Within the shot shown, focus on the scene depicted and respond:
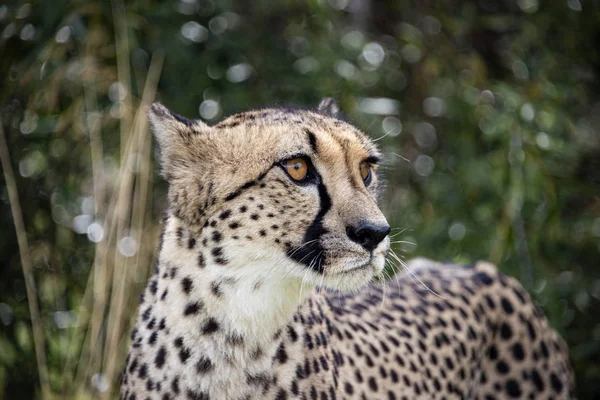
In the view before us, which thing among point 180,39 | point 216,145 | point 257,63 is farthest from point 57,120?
point 216,145

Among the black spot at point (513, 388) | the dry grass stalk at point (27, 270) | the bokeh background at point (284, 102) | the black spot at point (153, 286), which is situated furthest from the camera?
the bokeh background at point (284, 102)

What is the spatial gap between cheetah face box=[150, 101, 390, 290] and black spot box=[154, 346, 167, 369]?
0.24m

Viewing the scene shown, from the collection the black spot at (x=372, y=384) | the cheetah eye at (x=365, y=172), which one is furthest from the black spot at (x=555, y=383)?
the cheetah eye at (x=365, y=172)

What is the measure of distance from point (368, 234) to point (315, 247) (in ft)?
0.37

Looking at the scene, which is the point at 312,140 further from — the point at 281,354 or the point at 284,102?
the point at 284,102

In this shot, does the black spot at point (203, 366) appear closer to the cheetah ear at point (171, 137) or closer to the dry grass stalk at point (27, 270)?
the cheetah ear at point (171, 137)

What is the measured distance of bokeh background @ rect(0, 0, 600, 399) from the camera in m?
3.09

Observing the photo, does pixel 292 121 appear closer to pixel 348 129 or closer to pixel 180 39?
pixel 348 129

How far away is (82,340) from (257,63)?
1.50 meters

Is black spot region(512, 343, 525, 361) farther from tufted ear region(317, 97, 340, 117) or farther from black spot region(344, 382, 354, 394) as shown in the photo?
tufted ear region(317, 97, 340, 117)

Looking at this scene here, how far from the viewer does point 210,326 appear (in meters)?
1.80

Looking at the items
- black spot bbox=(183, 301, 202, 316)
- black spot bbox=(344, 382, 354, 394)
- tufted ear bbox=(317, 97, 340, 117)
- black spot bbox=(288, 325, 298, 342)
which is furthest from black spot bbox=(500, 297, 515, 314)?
black spot bbox=(183, 301, 202, 316)

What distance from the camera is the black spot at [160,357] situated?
5.98ft

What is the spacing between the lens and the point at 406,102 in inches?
173
